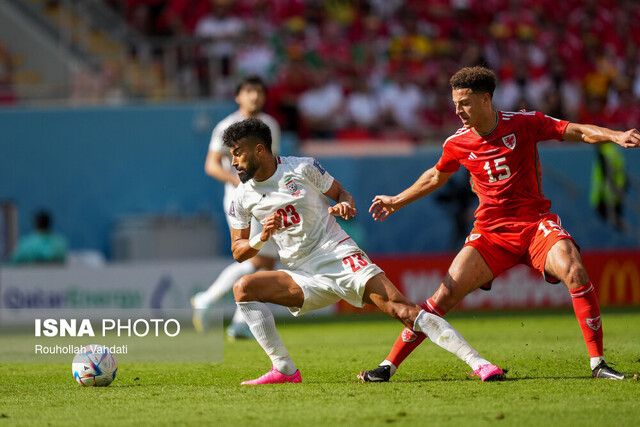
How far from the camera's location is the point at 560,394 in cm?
627

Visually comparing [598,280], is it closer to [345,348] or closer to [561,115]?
[561,115]

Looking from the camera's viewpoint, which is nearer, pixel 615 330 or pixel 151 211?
pixel 615 330

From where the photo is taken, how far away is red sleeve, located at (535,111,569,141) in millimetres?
7168

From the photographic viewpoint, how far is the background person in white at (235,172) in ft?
33.8

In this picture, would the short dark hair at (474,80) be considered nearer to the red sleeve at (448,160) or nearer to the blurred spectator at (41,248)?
the red sleeve at (448,160)

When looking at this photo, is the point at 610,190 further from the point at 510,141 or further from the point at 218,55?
the point at 510,141

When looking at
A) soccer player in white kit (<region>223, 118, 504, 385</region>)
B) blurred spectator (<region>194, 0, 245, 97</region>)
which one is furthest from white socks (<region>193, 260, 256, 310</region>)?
blurred spectator (<region>194, 0, 245, 97</region>)

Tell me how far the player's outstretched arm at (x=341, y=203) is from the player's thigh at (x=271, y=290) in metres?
0.64

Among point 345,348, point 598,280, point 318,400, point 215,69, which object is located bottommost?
point 598,280

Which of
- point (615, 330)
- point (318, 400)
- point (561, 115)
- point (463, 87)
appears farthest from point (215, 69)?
point (318, 400)

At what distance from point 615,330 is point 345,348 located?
134 inches

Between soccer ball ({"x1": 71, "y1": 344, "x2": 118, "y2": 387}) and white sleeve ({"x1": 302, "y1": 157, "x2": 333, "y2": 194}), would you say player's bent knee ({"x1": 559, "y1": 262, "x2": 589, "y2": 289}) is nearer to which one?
white sleeve ({"x1": 302, "y1": 157, "x2": 333, "y2": 194})

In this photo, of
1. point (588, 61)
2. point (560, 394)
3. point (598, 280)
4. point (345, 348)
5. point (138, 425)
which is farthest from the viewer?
point (588, 61)

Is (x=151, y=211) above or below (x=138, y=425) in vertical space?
below
